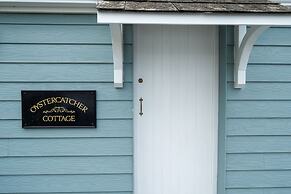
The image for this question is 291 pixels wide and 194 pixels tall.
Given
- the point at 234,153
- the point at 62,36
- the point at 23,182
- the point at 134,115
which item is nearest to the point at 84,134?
the point at 134,115

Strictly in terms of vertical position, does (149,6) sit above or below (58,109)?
above

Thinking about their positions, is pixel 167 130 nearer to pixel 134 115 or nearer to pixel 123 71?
pixel 134 115

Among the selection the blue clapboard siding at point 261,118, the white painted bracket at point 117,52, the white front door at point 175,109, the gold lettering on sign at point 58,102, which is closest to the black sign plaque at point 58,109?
the gold lettering on sign at point 58,102

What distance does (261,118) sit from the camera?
10.6ft

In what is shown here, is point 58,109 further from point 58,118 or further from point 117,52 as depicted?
point 117,52

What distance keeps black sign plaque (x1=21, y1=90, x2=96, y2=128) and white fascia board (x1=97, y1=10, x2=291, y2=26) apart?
3.17ft

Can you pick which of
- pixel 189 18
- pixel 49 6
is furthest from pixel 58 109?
pixel 189 18

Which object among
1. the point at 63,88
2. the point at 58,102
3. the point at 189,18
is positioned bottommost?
the point at 58,102

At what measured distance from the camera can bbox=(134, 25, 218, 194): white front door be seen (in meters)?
3.32

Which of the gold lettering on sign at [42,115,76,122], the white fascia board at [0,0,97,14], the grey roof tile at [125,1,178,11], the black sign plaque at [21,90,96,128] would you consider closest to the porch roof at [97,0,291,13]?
the grey roof tile at [125,1,178,11]

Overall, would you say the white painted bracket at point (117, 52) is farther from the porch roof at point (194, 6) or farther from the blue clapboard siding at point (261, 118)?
the blue clapboard siding at point (261, 118)

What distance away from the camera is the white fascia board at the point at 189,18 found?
91.9 inches

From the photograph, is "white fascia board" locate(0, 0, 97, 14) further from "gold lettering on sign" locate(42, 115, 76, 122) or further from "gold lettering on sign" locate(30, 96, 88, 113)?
"gold lettering on sign" locate(42, 115, 76, 122)

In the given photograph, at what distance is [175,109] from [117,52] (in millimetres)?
871
